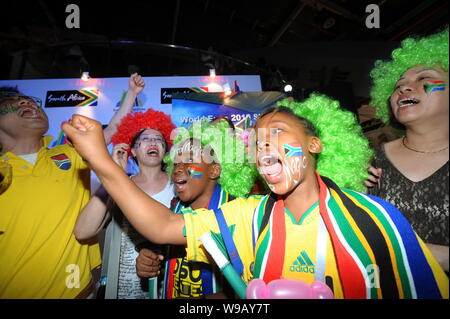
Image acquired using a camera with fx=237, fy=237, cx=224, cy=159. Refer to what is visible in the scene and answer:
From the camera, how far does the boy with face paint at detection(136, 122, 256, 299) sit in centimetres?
163

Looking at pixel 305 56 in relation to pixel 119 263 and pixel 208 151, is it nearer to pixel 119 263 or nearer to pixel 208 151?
pixel 208 151

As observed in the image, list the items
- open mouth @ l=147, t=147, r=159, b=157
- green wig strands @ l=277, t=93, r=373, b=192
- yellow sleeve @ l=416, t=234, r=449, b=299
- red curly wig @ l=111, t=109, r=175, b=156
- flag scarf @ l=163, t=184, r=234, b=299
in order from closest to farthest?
yellow sleeve @ l=416, t=234, r=449, b=299, green wig strands @ l=277, t=93, r=373, b=192, flag scarf @ l=163, t=184, r=234, b=299, open mouth @ l=147, t=147, r=159, b=157, red curly wig @ l=111, t=109, r=175, b=156

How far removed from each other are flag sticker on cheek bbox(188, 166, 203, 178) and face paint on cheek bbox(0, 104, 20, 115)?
5.33ft

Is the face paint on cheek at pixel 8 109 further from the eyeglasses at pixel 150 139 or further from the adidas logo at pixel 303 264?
the adidas logo at pixel 303 264

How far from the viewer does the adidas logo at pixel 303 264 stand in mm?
1038

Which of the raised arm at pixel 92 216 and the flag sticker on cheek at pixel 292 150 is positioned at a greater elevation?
the flag sticker on cheek at pixel 292 150

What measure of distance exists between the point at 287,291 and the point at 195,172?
3.47 ft

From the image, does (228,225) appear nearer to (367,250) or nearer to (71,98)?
(367,250)

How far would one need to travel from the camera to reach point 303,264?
1.05 m

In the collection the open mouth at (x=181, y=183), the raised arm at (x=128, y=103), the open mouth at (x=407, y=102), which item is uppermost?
the raised arm at (x=128, y=103)

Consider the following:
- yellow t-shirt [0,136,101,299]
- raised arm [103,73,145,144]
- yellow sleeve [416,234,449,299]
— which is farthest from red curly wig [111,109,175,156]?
yellow sleeve [416,234,449,299]

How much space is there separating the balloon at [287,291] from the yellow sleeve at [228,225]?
0.42 m

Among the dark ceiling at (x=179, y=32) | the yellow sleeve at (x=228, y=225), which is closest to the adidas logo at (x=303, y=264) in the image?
the yellow sleeve at (x=228, y=225)

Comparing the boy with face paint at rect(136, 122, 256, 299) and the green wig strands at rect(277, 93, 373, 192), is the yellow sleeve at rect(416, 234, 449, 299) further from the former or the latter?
the boy with face paint at rect(136, 122, 256, 299)
